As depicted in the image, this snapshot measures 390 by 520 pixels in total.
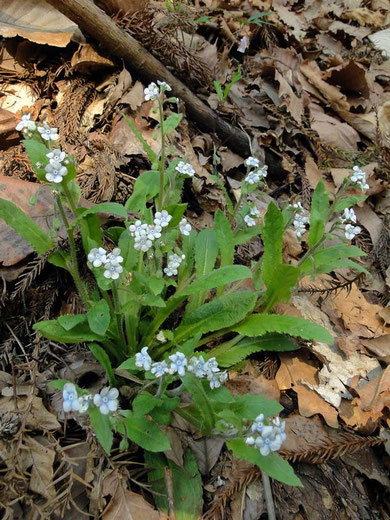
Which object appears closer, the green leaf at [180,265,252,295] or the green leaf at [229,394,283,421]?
the green leaf at [229,394,283,421]

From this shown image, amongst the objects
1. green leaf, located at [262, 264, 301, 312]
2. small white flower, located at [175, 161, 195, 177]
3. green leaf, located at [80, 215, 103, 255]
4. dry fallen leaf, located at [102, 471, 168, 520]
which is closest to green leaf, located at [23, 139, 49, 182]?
green leaf, located at [80, 215, 103, 255]

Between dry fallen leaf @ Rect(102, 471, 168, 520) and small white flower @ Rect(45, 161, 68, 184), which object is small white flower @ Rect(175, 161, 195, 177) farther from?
dry fallen leaf @ Rect(102, 471, 168, 520)

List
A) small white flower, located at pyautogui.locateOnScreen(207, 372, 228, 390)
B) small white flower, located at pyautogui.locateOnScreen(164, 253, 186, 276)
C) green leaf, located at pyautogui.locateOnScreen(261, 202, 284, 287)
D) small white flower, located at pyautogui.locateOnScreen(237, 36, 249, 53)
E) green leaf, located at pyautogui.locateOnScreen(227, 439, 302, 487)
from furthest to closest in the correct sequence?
small white flower, located at pyautogui.locateOnScreen(237, 36, 249, 53)
green leaf, located at pyautogui.locateOnScreen(261, 202, 284, 287)
small white flower, located at pyautogui.locateOnScreen(164, 253, 186, 276)
small white flower, located at pyautogui.locateOnScreen(207, 372, 228, 390)
green leaf, located at pyautogui.locateOnScreen(227, 439, 302, 487)

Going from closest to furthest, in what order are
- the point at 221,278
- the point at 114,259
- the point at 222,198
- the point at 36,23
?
the point at 114,259
the point at 221,278
the point at 36,23
the point at 222,198

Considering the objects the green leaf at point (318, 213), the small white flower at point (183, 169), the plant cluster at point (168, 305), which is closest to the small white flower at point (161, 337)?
the plant cluster at point (168, 305)

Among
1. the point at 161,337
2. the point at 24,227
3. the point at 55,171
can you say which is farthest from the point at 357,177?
the point at 24,227

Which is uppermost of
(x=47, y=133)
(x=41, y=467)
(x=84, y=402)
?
(x=47, y=133)

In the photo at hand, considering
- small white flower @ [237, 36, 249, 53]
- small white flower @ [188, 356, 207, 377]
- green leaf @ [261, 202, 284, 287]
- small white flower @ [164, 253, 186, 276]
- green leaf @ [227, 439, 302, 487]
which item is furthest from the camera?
small white flower @ [237, 36, 249, 53]

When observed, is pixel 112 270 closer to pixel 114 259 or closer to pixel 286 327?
pixel 114 259

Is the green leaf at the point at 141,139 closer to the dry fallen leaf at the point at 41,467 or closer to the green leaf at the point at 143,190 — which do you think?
the green leaf at the point at 143,190

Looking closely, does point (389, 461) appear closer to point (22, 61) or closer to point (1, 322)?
point (1, 322)
